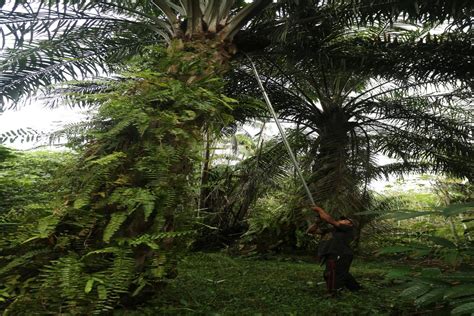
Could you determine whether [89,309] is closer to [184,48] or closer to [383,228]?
[184,48]

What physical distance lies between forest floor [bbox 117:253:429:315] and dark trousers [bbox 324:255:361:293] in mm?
123

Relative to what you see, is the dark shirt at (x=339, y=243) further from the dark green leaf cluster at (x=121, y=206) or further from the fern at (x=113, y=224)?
the fern at (x=113, y=224)

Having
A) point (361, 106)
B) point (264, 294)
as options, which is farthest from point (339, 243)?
point (361, 106)

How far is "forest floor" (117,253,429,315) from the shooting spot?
398cm

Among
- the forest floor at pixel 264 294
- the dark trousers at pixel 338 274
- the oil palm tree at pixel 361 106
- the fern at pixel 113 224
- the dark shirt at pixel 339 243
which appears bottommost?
the forest floor at pixel 264 294

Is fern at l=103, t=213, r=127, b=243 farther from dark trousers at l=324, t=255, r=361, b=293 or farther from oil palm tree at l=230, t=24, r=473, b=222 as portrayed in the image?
oil palm tree at l=230, t=24, r=473, b=222

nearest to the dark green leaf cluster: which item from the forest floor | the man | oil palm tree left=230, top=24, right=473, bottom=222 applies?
the forest floor

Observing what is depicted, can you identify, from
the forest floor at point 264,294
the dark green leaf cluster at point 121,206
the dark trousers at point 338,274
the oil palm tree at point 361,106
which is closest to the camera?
the dark green leaf cluster at point 121,206

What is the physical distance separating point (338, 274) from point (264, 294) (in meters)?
0.89

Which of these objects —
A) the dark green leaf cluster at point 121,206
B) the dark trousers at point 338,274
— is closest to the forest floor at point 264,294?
the dark trousers at point 338,274

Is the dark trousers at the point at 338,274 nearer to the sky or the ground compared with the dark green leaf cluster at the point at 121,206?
nearer to the ground

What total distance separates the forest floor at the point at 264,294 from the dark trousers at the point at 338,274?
0.12m

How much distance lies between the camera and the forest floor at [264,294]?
13.1ft

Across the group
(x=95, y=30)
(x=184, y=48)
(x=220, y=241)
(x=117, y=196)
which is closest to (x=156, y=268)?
(x=117, y=196)
